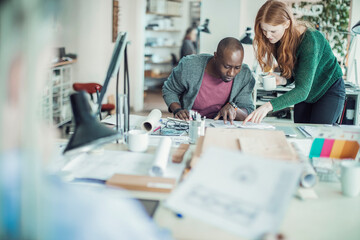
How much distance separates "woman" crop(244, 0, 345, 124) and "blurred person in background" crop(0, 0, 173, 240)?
1453 mm

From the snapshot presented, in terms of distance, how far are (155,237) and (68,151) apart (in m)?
0.59

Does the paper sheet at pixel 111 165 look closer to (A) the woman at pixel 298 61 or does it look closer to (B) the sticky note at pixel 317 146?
(B) the sticky note at pixel 317 146

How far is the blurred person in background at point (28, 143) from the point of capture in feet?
1.89

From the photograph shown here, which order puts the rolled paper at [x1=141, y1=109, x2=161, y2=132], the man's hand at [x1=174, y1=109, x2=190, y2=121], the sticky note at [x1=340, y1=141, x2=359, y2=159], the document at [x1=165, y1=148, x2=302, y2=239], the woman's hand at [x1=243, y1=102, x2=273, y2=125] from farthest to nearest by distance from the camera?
the man's hand at [x1=174, y1=109, x2=190, y2=121] → the woman's hand at [x1=243, y1=102, x2=273, y2=125] → the rolled paper at [x1=141, y1=109, x2=161, y2=132] → the sticky note at [x1=340, y1=141, x2=359, y2=159] → the document at [x1=165, y1=148, x2=302, y2=239]

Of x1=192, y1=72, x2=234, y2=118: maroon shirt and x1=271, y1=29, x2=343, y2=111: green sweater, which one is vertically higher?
x1=271, y1=29, x2=343, y2=111: green sweater

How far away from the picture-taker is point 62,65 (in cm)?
472

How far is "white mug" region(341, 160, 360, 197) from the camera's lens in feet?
3.90

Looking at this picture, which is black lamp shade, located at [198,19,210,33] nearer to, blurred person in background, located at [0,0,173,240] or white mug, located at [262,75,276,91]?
white mug, located at [262,75,276,91]

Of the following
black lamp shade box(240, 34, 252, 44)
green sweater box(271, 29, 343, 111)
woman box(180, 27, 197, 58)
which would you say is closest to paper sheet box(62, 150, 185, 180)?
green sweater box(271, 29, 343, 111)

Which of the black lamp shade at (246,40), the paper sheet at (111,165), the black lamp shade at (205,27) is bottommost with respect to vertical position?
the paper sheet at (111,165)

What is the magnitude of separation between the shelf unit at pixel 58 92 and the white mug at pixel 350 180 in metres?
3.60

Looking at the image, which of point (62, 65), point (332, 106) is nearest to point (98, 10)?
point (62, 65)

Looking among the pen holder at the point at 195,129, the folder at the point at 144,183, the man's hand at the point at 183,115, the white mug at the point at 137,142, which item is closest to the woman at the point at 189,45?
the man's hand at the point at 183,115

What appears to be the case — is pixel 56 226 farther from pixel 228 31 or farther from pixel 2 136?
pixel 228 31
